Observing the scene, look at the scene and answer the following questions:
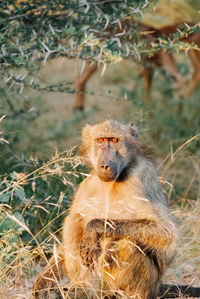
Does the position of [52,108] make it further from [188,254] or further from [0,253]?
[0,253]

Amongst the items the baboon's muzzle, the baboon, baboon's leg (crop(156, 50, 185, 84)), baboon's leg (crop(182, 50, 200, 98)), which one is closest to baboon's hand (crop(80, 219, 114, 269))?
the baboon

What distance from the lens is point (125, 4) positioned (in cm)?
425

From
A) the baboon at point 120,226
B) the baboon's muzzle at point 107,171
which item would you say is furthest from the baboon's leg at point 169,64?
the baboon's muzzle at point 107,171

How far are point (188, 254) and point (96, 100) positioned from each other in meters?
6.13

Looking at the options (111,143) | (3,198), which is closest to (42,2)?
(111,143)

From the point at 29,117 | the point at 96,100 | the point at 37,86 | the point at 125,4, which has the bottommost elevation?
the point at 96,100

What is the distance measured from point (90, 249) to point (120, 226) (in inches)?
8.9

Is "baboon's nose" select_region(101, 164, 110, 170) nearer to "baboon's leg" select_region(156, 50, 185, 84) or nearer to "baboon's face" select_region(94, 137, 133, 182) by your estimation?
"baboon's face" select_region(94, 137, 133, 182)

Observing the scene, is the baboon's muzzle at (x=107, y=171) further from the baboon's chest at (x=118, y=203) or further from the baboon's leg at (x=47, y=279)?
the baboon's leg at (x=47, y=279)

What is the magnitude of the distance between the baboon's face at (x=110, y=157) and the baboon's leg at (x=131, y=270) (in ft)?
1.32

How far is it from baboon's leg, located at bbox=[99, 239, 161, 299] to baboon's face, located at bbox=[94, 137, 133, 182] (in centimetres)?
40

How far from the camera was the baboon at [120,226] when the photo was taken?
288 cm

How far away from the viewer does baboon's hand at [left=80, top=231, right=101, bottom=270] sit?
2.83m

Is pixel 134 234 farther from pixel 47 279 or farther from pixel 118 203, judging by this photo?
pixel 47 279
